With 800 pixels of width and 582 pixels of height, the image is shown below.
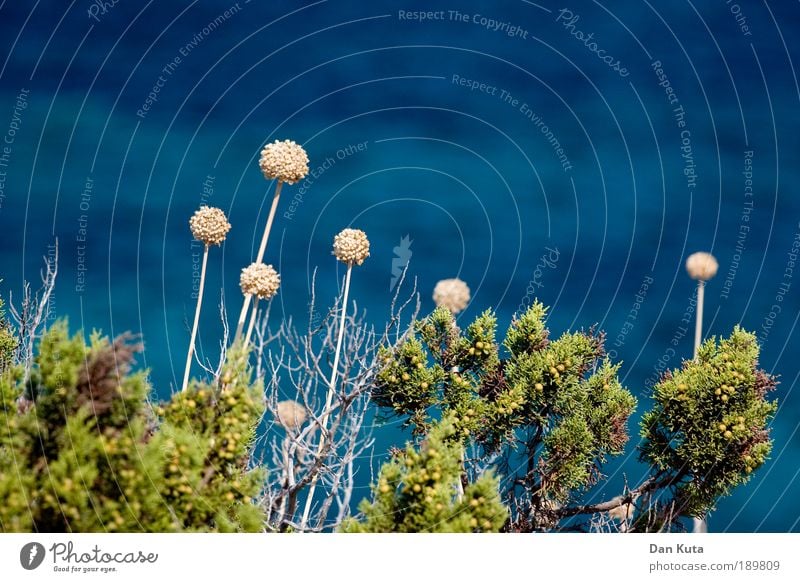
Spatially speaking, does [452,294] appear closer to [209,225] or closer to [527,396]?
[527,396]

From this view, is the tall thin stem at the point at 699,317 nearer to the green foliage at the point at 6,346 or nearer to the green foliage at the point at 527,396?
the green foliage at the point at 527,396

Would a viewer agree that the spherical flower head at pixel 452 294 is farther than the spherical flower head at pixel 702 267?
Yes

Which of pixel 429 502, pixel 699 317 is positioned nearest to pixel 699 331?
pixel 699 317

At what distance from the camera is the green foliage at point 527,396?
12273 mm

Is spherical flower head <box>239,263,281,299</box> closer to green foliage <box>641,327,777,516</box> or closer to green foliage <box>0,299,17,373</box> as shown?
green foliage <box>0,299,17,373</box>

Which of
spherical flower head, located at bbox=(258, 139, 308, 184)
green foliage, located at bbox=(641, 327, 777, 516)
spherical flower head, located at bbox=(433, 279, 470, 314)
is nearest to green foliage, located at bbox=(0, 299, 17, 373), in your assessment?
spherical flower head, located at bbox=(258, 139, 308, 184)

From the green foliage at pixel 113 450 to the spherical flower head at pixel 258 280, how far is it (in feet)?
5.10

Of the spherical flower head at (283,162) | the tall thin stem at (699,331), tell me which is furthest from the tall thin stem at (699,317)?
the spherical flower head at (283,162)

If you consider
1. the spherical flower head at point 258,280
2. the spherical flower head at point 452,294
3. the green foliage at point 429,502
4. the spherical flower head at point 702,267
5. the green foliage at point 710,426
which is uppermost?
the spherical flower head at point 702,267

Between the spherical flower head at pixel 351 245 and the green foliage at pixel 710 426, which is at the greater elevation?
the spherical flower head at pixel 351 245

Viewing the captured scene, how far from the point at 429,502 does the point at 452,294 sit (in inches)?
189

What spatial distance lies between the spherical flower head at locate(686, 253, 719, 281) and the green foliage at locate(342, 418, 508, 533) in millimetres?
5333

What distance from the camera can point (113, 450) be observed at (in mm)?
8461
